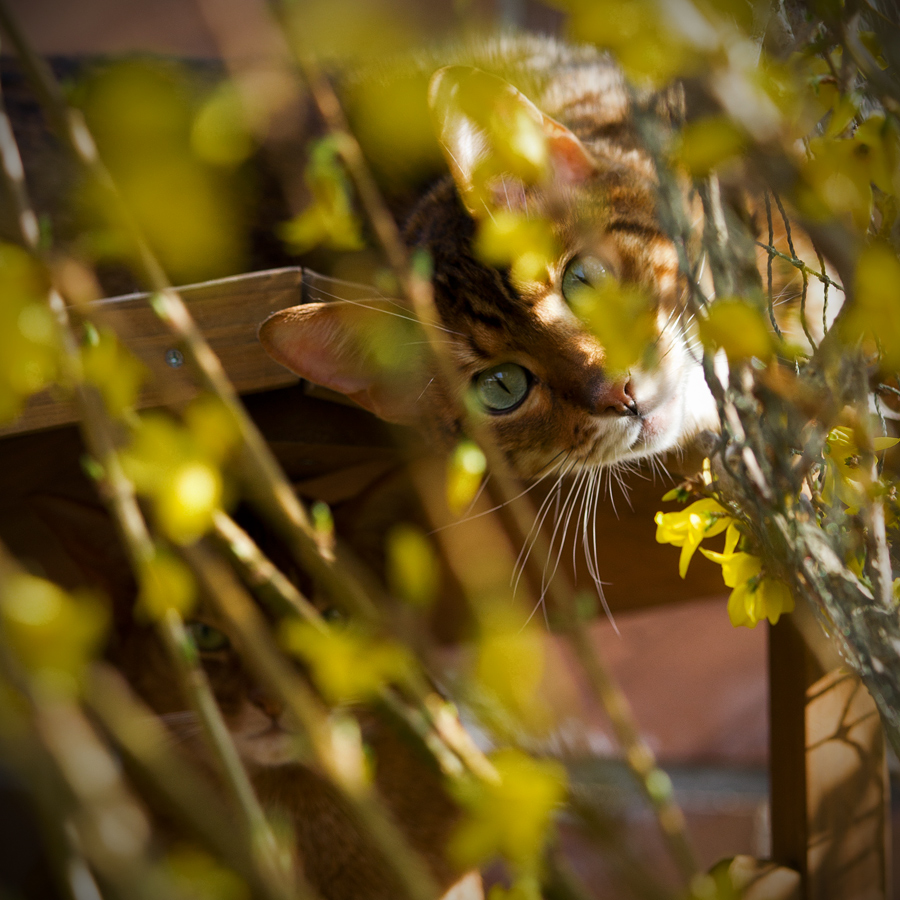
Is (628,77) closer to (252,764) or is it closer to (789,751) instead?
(789,751)

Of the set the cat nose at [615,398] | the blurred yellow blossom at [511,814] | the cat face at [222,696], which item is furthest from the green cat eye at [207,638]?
the blurred yellow blossom at [511,814]

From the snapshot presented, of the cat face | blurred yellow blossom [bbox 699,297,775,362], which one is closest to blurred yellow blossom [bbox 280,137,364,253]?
blurred yellow blossom [bbox 699,297,775,362]

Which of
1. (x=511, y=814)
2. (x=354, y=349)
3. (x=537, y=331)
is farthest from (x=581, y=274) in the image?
(x=511, y=814)

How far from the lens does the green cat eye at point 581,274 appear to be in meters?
0.75

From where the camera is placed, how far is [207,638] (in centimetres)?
88

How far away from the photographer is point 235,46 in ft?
6.41

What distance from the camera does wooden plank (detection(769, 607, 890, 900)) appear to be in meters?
0.70

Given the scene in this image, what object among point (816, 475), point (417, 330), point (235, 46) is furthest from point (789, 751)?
point (235, 46)

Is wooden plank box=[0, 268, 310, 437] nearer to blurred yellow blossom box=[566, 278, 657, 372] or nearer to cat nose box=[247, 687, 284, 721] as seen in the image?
blurred yellow blossom box=[566, 278, 657, 372]

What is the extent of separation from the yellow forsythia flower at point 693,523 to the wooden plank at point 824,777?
28cm

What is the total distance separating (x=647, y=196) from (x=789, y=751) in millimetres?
588

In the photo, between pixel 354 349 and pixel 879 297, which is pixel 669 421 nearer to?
pixel 354 349

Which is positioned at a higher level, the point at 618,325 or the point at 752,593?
the point at 618,325

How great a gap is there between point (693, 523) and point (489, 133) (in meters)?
0.26
